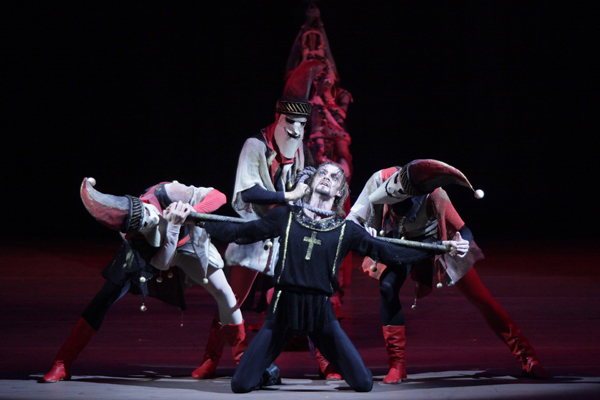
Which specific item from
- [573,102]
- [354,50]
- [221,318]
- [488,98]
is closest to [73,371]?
[221,318]

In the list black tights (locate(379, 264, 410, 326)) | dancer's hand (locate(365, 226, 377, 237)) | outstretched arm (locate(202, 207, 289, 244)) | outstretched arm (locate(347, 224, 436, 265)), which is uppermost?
outstretched arm (locate(202, 207, 289, 244))

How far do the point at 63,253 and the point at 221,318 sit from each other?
Result: 4746 mm

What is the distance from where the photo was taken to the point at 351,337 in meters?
4.66

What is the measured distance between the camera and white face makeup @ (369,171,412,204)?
3.54 metres

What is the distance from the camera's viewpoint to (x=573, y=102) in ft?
27.4

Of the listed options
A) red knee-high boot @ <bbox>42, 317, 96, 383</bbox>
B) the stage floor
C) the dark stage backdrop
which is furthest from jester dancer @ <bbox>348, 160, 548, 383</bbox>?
the dark stage backdrop

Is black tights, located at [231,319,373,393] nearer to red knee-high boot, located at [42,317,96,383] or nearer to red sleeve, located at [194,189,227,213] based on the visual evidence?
red sleeve, located at [194,189,227,213]

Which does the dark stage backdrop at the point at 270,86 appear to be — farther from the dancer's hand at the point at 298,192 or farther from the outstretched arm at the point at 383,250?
the outstretched arm at the point at 383,250

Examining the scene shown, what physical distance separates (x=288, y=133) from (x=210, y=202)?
0.57 meters

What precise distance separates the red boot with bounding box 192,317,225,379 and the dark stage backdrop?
4.67 meters

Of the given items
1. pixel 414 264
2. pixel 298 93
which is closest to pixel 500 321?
pixel 414 264

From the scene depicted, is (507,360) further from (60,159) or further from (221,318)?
(60,159)

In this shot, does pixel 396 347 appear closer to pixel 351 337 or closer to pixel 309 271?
pixel 309 271

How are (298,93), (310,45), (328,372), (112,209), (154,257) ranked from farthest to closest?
(310,45), (298,93), (328,372), (154,257), (112,209)
